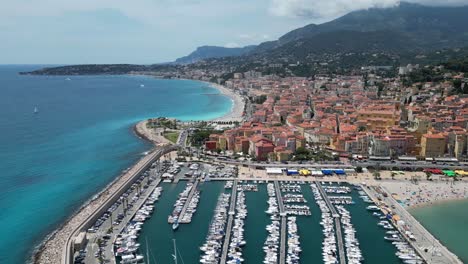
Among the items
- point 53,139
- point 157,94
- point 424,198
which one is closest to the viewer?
point 424,198

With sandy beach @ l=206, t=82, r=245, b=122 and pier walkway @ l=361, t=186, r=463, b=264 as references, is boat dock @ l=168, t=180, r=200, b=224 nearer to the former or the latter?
pier walkway @ l=361, t=186, r=463, b=264

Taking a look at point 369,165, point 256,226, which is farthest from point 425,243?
point 369,165

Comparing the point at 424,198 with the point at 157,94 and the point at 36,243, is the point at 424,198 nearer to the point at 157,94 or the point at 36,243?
the point at 36,243

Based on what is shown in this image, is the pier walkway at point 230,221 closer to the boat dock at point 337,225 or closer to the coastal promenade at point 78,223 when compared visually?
the boat dock at point 337,225

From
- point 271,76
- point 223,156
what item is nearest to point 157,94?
point 271,76

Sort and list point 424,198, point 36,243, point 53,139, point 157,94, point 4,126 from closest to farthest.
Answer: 1. point 36,243
2. point 424,198
3. point 53,139
4. point 4,126
5. point 157,94

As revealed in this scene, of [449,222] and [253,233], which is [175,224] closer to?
[253,233]
